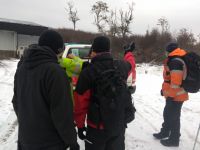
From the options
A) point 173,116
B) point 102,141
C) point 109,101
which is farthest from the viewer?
point 173,116

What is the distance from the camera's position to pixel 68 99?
9.74 ft

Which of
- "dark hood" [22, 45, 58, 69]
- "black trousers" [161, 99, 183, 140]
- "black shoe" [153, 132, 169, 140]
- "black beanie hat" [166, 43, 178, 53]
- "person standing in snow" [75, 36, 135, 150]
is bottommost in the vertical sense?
"black shoe" [153, 132, 169, 140]

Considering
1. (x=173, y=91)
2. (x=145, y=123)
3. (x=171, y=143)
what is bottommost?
(x=145, y=123)

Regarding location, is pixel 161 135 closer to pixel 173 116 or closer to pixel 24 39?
pixel 173 116

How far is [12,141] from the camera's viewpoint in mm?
5941

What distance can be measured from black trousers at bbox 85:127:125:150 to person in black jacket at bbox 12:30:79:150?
494 mm

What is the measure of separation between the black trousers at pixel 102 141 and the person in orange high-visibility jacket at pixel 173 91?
217 cm

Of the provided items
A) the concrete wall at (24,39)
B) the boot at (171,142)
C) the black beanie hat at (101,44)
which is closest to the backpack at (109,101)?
the black beanie hat at (101,44)

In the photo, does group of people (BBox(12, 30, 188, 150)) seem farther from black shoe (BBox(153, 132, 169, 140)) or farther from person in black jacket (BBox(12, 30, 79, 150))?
black shoe (BBox(153, 132, 169, 140))

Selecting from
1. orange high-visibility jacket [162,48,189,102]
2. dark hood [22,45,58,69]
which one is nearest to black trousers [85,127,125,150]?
dark hood [22,45,58,69]

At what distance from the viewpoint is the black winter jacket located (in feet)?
9.50

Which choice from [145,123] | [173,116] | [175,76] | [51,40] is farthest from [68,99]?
[145,123]

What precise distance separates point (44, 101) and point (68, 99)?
0.23 m

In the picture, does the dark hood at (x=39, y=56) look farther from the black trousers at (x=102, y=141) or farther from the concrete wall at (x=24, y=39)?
the concrete wall at (x=24, y=39)
